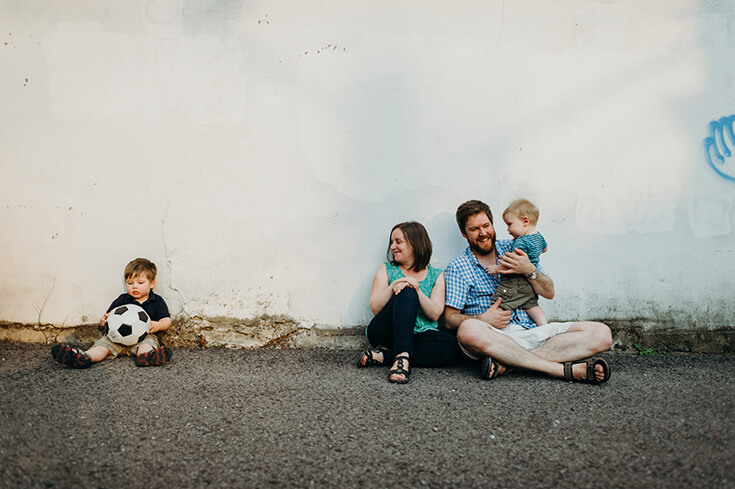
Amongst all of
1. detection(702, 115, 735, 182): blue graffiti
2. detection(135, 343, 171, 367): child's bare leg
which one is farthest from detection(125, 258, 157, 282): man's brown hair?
detection(702, 115, 735, 182): blue graffiti

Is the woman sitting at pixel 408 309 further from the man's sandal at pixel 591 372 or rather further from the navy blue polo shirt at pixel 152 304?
the navy blue polo shirt at pixel 152 304

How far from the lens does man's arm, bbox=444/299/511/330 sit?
3.24 metres

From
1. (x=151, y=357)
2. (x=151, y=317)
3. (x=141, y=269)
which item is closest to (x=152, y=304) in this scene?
(x=151, y=317)

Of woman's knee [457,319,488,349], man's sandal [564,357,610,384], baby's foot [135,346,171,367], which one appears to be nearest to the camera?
man's sandal [564,357,610,384]

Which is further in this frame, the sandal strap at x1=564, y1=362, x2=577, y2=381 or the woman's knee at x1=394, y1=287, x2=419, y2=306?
the woman's knee at x1=394, y1=287, x2=419, y2=306

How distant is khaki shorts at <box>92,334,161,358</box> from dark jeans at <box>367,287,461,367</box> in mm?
1451

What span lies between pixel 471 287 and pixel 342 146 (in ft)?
4.44

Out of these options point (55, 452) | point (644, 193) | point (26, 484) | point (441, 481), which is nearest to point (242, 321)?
point (55, 452)

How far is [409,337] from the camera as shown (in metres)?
3.18

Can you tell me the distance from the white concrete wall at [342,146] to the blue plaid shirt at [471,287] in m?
0.34

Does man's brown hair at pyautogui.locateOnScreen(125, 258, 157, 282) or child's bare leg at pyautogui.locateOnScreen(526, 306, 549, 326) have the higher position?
man's brown hair at pyautogui.locateOnScreen(125, 258, 157, 282)

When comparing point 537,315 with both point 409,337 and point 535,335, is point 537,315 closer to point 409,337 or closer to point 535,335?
point 535,335

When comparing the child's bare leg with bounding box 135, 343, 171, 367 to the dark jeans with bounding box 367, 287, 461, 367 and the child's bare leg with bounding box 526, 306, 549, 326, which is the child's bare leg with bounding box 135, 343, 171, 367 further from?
the child's bare leg with bounding box 526, 306, 549, 326

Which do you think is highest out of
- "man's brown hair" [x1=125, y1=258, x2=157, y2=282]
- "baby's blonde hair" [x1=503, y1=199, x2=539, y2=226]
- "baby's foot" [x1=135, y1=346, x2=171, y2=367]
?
"baby's blonde hair" [x1=503, y1=199, x2=539, y2=226]
